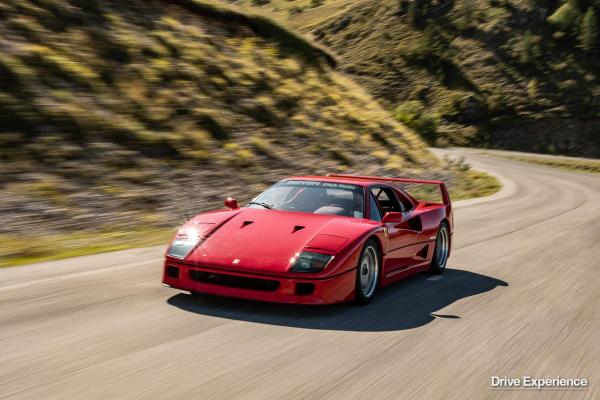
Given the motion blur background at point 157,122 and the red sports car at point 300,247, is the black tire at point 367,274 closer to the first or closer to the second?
the red sports car at point 300,247

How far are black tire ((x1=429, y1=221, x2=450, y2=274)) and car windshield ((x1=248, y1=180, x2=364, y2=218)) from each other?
179 cm

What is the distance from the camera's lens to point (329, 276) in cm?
607

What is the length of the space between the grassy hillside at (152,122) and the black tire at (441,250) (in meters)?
4.20

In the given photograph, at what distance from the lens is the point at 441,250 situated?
914 cm

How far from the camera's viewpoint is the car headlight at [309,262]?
19.8 ft

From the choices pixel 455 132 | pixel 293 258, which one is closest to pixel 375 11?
pixel 455 132

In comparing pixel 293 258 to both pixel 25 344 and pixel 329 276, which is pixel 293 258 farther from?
pixel 25 344

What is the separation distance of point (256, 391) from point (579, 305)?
4.31m

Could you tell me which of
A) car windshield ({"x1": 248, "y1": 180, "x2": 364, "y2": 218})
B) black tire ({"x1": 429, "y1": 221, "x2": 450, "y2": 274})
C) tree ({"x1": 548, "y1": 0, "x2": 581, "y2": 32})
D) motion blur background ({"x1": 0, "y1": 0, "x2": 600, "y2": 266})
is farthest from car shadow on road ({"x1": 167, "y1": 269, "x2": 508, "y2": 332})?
tree ({"x1": 548, "y1": 0, "x2": 581, "y2": 32})

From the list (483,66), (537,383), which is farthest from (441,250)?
(483,66)

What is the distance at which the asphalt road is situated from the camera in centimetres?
427

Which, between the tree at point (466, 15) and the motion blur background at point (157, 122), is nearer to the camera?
the motion blur background at point (157, 122)

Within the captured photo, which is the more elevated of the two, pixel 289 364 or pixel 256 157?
pixel 256 157

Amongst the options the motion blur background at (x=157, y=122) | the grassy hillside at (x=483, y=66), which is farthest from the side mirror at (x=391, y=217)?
the grassy hillside at (x=483, y=66)
